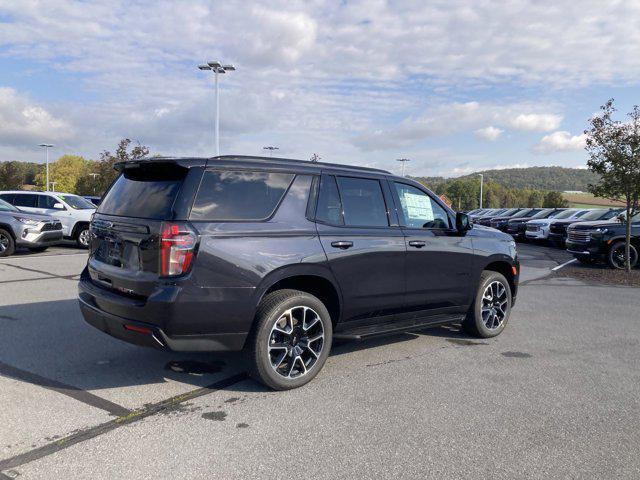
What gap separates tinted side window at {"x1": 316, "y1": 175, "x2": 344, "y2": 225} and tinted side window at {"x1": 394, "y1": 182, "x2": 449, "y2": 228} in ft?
2.73

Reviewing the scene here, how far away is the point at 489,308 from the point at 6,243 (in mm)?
12301

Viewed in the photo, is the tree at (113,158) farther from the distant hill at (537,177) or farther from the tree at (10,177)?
the distant hill at (537,177)

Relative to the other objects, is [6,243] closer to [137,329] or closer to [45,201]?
[45,201]

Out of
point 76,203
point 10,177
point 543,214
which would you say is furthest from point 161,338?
point 10,177

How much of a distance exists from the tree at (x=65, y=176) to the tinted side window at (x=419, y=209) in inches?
4016

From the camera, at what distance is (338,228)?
15.5ft

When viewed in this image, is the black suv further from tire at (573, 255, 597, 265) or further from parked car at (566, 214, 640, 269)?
tire at (573, 255, 597, 265)

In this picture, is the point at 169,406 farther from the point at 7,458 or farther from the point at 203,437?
the point at 7,458

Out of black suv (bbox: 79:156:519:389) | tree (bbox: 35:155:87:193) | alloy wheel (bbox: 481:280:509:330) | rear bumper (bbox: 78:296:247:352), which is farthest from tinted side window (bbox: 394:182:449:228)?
tree (bbox: 35:155:87:193)

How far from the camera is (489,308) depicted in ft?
20.3

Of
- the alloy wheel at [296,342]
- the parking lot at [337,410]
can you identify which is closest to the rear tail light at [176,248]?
the alloy wheel at [296,342]

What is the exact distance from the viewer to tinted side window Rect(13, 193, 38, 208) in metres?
16.9

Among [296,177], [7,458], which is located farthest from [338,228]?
[7,458]

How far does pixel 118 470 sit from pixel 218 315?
4.12ft
